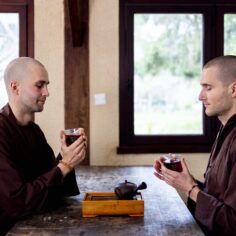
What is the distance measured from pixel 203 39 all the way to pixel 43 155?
1980 mm

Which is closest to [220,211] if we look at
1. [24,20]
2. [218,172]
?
[218,172]

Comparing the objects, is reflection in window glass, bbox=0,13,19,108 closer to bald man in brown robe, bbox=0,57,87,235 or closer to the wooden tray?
bald man in brown robe, bbox=0,57,87,235

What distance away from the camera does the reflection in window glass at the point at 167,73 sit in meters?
3.70

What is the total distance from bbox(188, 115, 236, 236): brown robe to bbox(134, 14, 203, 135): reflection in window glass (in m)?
1.69

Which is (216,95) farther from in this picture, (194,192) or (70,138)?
(70,138)

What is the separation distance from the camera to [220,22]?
365cm

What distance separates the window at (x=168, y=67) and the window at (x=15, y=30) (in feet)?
2.69

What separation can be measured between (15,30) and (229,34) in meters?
1.90

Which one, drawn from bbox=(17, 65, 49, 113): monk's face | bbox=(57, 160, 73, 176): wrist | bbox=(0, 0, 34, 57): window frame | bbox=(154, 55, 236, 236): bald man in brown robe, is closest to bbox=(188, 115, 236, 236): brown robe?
bbox=(154, 55, 236, 236): bald man in brown robe

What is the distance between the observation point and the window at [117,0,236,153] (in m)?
3.65

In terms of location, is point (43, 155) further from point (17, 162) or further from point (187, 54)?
Answer: point (187, 54)

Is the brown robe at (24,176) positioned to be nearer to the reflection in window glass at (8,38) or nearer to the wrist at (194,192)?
the wrist at (194,192)

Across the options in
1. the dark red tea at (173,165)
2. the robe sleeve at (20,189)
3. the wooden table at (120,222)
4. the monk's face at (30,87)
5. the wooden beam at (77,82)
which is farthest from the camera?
the wooden beam at (77,82)

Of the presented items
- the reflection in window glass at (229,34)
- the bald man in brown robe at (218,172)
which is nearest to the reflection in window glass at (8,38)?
the reflection in window glass at (229,34)
